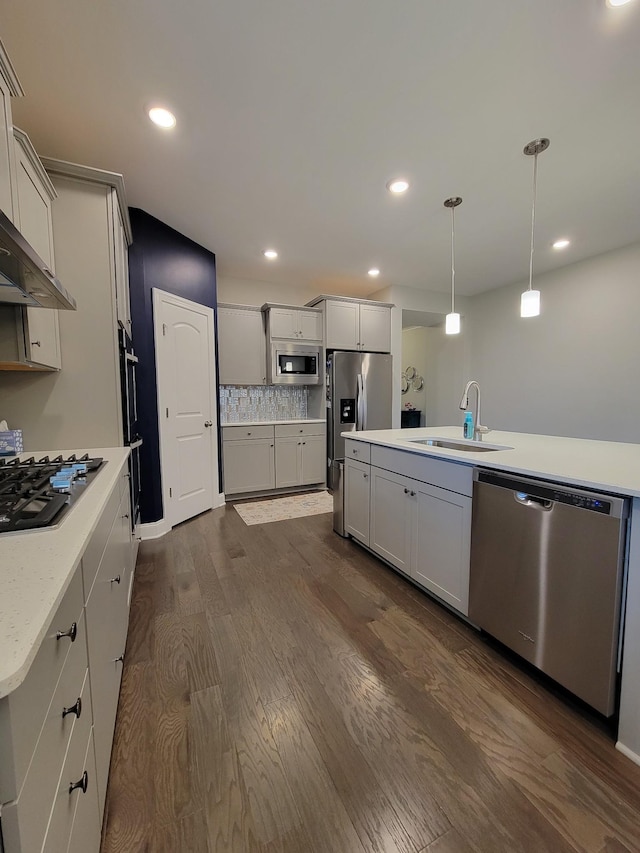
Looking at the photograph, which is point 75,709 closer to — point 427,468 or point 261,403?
point 427,468

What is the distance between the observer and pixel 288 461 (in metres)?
4.34

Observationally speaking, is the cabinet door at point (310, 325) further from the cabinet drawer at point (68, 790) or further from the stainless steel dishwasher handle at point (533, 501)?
the cabinet drawer at point (68, 790)

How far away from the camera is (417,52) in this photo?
157 centimetres

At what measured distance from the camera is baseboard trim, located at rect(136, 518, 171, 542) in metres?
2.96

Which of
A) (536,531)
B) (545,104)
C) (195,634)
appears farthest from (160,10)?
(195,634)

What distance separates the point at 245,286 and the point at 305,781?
185 inches

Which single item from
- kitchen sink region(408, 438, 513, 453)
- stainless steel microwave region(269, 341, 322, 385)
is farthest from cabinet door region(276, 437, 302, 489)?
kitchen sink region(408, 438, 513, 453)

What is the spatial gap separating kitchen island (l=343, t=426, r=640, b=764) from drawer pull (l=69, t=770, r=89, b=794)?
1.64 metres

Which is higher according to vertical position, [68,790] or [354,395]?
[354,395]

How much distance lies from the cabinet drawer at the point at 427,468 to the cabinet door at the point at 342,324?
2362mm

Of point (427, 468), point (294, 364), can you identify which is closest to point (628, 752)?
point (427, 468)

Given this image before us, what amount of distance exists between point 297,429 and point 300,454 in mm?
324

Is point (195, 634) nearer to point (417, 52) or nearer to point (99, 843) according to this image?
point (99, 843)

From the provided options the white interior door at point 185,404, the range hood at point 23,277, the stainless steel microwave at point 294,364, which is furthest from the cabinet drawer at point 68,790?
the stainless steel microwave at point 294,364
